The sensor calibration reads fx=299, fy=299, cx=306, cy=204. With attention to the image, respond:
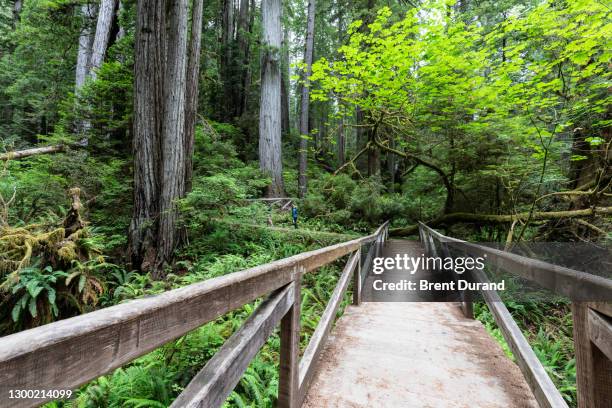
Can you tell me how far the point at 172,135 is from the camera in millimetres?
5875

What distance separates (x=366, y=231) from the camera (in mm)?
10211

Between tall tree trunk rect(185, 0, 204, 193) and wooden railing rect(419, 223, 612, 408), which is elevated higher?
tall tree trunk rect(185, 0, 204, 193)

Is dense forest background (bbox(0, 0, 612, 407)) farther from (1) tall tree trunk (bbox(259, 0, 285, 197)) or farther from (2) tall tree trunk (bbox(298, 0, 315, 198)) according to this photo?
(2) tall tree trunk (bbox(298, 0, 315, 198))

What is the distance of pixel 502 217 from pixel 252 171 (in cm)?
686

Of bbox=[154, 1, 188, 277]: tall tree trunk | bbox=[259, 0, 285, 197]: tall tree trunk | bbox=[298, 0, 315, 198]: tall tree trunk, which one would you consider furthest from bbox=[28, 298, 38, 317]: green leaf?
bbox=[298, 0, 315, 198]: tall tree trunk

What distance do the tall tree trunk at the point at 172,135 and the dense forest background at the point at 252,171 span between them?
0.03 m

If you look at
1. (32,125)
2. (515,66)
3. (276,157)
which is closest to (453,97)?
(515,66)

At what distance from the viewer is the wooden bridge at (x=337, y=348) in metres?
0.57

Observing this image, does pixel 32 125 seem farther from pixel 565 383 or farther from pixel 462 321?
pixel 565 383

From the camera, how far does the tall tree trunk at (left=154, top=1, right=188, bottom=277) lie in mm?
5746

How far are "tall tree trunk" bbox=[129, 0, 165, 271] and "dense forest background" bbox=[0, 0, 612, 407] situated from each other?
0.11ft

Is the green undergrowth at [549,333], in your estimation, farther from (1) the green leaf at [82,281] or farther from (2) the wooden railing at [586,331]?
(1) the green leaf at [82,281]

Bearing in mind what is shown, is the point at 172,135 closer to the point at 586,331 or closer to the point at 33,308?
the point at 33,308

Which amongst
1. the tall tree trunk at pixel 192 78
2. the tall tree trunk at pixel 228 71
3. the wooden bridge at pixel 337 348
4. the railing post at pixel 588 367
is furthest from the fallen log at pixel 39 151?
the tall tree trunk at pixel 228 71
